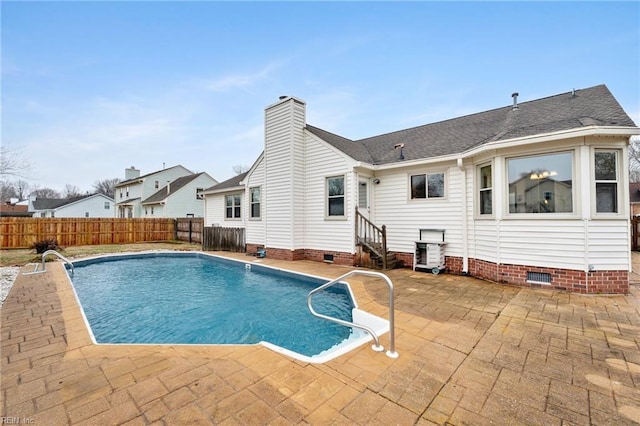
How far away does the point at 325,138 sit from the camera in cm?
1046

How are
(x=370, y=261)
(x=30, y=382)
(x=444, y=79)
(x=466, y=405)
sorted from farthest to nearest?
(x=444, y=79)
(x=370, y=261)
(x=30, y=382)
(x=466, y=405)

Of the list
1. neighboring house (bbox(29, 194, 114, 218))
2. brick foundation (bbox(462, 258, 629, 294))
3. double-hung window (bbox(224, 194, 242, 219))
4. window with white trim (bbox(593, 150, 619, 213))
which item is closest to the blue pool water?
brick foundation (bbox(462, 258, 629, 294))

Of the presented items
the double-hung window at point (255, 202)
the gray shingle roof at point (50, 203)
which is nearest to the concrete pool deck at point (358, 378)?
the double-hung window at point (255, 202)

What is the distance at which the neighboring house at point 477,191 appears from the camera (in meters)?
5.66

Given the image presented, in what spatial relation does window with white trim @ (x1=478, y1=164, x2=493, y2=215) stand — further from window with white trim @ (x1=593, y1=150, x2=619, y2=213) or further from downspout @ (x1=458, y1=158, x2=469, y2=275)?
window with white trim @ (x1=593, y1=150, x2=619, y2=213)

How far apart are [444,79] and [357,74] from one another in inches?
170

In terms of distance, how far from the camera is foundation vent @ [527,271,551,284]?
6.12m

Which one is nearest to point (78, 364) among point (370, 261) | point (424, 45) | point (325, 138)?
point (370, 261)

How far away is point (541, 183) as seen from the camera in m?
6.21

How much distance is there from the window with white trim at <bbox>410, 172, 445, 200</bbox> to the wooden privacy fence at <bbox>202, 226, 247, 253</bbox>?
8384mm

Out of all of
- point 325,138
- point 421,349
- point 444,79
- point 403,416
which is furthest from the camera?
point 444,79

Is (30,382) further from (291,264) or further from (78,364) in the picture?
(291,264)

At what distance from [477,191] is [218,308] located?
24.7 feet

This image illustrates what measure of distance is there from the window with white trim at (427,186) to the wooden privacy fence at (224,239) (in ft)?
27.5
